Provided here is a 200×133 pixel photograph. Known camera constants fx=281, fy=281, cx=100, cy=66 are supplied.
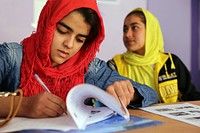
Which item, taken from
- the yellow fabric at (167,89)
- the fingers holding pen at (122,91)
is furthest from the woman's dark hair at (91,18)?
the yellow fabric at (167,89)

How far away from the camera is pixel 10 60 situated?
87cm

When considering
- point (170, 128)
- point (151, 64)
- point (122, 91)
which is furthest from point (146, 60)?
point (170, 128)

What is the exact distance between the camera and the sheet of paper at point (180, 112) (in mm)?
674

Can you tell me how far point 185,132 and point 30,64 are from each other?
538 millimetres

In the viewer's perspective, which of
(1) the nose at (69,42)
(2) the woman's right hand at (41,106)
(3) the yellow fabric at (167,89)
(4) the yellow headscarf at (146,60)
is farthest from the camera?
(4) the yellow headscarf at (146,60)

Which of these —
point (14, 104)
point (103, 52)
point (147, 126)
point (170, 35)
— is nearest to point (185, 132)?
point (147, 126)

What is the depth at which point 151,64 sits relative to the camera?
1.63m

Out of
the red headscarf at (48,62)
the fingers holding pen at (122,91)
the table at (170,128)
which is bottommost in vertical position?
the table at (170,128)

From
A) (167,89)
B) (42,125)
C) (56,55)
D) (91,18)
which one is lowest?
(167,89)

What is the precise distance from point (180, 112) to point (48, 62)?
442mm

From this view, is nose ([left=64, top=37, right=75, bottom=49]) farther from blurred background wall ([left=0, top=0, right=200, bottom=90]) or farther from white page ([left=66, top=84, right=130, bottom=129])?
blurred background wall ([left=0, top=0, right=200, bottom=90])

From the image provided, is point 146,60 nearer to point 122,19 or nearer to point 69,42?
point 122,19

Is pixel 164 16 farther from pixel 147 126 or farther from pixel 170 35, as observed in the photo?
pixel 147 126

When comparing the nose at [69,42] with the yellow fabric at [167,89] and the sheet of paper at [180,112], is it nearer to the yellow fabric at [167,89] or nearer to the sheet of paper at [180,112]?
the sheet of paper at [180,112]
